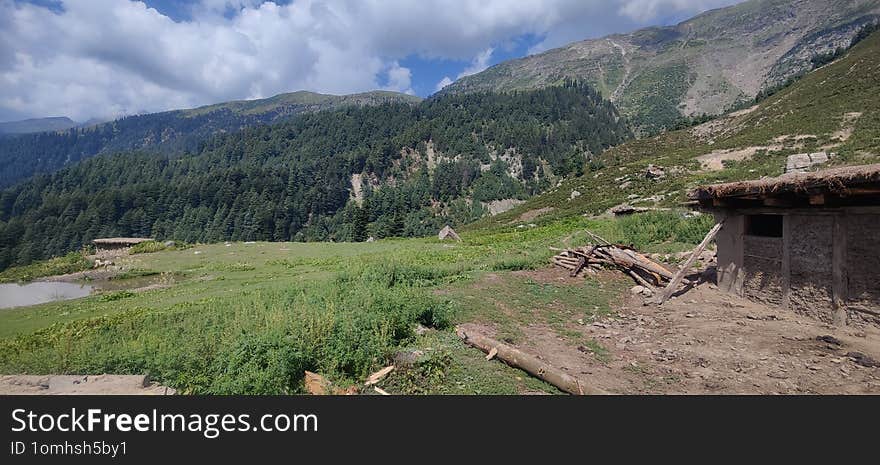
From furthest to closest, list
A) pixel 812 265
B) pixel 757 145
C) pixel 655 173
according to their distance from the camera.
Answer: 1. pixel 655 173
2. pixel 757 145
3. pixel 812 265

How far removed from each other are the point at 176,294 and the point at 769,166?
155 feet

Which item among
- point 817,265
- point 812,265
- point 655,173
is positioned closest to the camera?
point 817,265

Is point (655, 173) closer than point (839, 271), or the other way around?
point (839, 271)

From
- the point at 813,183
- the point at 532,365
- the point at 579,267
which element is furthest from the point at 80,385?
the point at 579,267

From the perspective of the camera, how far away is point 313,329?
28.3 ft

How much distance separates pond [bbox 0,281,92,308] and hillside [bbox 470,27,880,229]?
139 feet

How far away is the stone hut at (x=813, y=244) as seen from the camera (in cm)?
922

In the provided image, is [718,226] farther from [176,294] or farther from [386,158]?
[386,158]

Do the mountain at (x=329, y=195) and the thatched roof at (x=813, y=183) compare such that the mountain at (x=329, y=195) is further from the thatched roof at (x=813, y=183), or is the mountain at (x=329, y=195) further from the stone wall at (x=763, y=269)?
the thatched roof at (x=813, y=183)

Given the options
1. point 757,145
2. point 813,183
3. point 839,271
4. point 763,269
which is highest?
point 757,145

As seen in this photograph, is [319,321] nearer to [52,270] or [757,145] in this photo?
[52,270]

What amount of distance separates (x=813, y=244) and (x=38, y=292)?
37.2m

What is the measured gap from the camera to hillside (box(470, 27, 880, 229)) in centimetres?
4000
